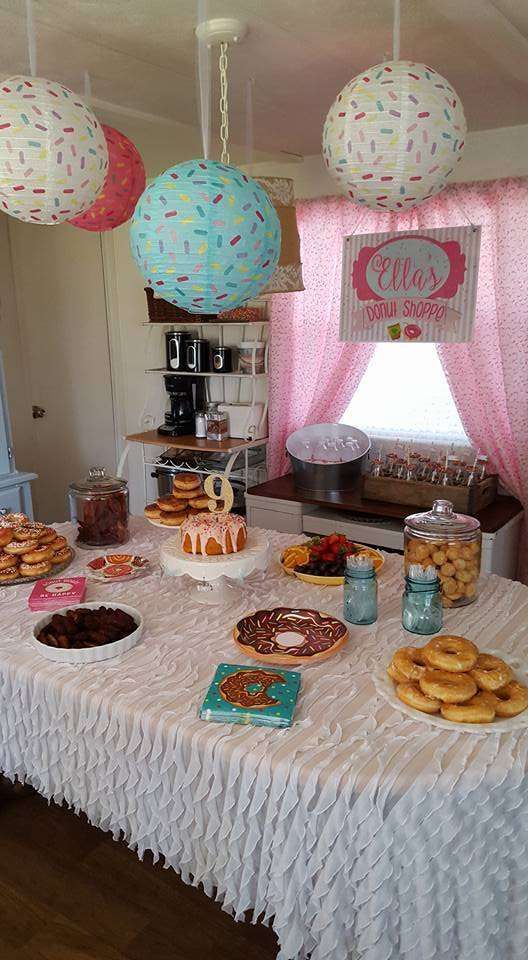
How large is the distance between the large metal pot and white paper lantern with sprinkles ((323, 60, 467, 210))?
2.05 metres

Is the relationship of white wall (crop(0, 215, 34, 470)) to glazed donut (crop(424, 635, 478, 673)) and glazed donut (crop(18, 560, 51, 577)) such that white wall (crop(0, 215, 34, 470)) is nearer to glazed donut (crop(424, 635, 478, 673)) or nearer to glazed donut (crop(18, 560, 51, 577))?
glazed donut (crop(18, 560, 51, 577))

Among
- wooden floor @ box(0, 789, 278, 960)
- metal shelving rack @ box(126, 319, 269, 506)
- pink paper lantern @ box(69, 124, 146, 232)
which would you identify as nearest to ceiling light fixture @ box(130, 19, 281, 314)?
pink paper lantern @ box(69, 124, 146, 232)

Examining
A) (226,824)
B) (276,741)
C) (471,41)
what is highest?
(471,41)

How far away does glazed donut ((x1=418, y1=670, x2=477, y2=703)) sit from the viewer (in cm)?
136

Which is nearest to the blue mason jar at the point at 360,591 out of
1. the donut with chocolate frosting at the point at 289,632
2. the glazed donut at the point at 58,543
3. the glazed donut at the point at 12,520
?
the donut with chocolate frosting at the point at 289,632

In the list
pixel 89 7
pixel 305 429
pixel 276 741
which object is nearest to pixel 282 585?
pixel 276 741

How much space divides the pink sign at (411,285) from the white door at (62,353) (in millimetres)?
1798

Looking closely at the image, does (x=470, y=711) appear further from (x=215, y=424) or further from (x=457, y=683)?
(x=215, y=424)

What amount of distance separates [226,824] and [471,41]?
205 cm

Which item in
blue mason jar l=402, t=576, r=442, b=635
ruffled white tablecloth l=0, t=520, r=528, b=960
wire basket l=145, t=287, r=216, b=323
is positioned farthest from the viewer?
wire basket l=145, t=287, r=216, b=323

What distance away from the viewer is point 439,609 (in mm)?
1731

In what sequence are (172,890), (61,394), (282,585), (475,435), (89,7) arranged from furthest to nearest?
1. (61,394)
2. (475,435)
3. (282,585)
4. (172,890)
5. (89,7)

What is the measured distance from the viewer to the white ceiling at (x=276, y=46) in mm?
1736

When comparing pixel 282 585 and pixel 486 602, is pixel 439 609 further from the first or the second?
pixel 282 585
